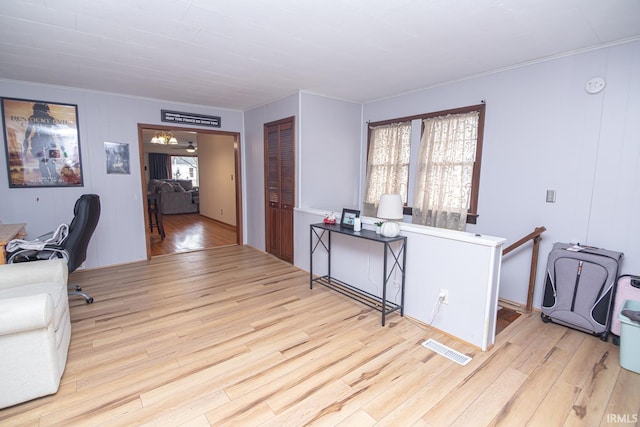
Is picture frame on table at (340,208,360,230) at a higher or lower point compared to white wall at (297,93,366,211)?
lower

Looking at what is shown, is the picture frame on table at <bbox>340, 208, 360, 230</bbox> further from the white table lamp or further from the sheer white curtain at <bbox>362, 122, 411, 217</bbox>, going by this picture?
the sheer white curtain at <bbox>362, 122, 411, 217</bbox>

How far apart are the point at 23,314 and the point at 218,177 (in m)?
6.24

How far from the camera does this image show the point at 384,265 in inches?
105

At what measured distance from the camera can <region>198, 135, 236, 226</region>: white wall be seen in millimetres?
7059

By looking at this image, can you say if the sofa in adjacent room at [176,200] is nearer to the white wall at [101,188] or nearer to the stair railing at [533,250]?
the white wall at [101,188]

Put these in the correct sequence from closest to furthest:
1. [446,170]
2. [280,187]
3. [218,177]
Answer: [446,170]
[280,187]
[218,177]

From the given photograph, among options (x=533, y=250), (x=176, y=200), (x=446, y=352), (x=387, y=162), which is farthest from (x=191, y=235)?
(x=533, y=250)

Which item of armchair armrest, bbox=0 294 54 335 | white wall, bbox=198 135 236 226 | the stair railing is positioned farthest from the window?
white wall, bbox=198 135 236 226

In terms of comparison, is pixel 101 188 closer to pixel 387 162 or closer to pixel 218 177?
pixel 218 177

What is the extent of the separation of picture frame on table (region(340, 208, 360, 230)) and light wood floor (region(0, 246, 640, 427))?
84cm

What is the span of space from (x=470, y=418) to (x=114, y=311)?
3.26 metres

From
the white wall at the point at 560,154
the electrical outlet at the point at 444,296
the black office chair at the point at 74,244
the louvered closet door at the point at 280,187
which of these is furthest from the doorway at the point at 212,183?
the electrical outlet at the point at 444,296

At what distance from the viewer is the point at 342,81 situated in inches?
147

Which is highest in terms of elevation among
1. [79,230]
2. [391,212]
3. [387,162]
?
[387,162]
